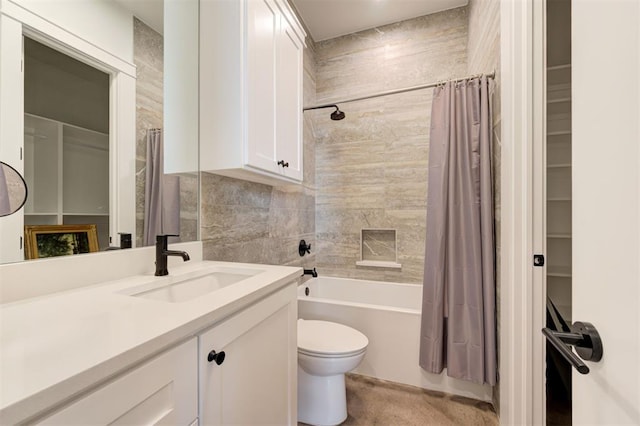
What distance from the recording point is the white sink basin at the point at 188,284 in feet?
3.20

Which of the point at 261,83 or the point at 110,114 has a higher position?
the point at 261,83

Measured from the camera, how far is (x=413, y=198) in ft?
8.20

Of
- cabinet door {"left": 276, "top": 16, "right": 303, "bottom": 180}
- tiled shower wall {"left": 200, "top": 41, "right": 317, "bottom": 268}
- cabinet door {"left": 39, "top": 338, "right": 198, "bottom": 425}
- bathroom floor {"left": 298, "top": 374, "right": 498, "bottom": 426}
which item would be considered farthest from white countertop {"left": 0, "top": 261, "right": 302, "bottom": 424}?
bathroom floor {"left": 298, "top": 374, "right": 498, "bottom": 426}

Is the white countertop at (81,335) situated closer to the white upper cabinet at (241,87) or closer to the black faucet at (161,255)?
the black faucet at (161,255)

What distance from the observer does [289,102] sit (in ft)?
5.77

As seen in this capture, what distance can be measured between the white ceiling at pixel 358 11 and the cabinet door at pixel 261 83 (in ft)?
3.37

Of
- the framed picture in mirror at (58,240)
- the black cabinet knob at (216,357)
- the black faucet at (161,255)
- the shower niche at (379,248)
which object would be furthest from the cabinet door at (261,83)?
the shower niche at (379,248)

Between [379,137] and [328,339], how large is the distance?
1833mm

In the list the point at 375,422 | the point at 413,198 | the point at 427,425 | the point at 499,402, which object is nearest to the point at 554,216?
the point at 413,198

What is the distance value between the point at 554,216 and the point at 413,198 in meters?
0.99

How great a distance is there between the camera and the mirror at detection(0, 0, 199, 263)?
85cm
